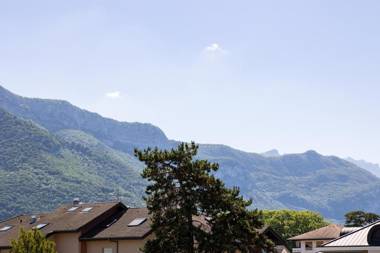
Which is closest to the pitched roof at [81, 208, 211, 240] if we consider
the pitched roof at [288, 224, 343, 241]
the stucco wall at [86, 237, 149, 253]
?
Answer: the stucco wall at [86, 237, 149, 253]

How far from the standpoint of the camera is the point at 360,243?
147ft

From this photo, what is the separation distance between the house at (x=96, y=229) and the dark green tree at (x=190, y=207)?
12.6m

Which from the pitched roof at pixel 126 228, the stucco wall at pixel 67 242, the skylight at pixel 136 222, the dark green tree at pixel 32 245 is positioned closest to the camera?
the dark green tree at pixel 32 245

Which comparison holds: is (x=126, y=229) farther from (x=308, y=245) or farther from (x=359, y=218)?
(x=359, y=218)

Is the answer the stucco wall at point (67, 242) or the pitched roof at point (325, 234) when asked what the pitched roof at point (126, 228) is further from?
the pitched roof at point (325, 234)

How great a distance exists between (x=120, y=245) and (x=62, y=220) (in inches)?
344

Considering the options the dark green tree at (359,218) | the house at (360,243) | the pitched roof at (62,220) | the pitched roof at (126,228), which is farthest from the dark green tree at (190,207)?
the dark green tree at (359,218)

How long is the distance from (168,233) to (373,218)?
81997 mm

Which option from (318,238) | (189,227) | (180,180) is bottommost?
(318,238)

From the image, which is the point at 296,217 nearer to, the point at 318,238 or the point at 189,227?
the point at 318,238

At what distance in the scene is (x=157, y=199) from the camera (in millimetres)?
41188

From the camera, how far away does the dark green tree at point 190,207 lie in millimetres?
40156

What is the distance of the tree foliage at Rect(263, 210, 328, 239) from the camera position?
12555cm

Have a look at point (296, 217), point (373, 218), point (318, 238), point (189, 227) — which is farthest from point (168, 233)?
point (296, 217)
